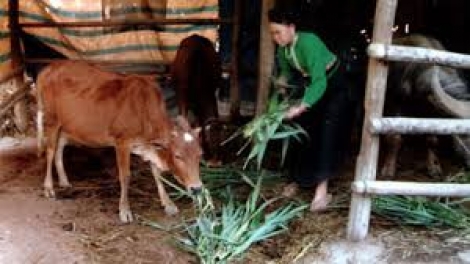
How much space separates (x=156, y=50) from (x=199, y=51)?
2.99 feet

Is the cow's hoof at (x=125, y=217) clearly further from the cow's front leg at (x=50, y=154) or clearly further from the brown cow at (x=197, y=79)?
the brown cow at (x=197, y=79)

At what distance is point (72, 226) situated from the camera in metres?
5.30

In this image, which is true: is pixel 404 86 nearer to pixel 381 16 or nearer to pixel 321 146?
pixel 321 146

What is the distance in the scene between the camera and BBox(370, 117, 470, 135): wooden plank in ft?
14.7

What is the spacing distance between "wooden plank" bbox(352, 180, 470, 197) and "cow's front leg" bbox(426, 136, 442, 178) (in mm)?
1607

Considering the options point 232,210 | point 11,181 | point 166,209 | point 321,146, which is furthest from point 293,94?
point 11,181

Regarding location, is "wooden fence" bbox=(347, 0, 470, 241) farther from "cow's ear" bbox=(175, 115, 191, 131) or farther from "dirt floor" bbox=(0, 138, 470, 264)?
"cow's ear" bbox=(175, 115, 191, 131)

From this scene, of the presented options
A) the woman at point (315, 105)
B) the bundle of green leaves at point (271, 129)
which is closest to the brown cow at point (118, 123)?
the bundle of green leaves at point (271, 129)

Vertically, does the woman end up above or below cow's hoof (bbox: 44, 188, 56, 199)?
above

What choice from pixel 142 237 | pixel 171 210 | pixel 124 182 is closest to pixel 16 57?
pixel 124 182

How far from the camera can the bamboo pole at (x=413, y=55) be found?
4.38 m

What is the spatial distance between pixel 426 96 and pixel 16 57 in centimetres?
454

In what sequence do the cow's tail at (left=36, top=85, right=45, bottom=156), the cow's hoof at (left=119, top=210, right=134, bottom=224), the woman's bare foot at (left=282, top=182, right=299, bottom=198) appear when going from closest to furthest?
the cow's hoof at (left=119, top=210, right=134, bottom=224), the woman's bare foot at (left=282, top=182, right=299, bottom=198), the cow's tail at (left=36, top=85, right=45, bottom=156)

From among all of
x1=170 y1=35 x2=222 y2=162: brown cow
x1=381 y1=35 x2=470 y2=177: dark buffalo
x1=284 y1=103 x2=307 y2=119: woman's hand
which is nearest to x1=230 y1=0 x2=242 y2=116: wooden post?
x1=170 y1=35 x2=222 y2=162: brown cow
